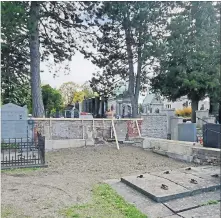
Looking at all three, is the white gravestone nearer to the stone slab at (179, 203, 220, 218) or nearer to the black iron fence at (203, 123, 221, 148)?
the black iron fence at (203, 123, 221, 148)

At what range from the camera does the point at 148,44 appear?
16.0 m

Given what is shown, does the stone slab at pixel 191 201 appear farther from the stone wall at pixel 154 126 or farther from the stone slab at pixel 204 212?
the stone wall at pixel 154 126

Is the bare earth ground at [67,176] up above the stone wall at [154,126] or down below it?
below

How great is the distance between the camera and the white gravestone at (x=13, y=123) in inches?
392

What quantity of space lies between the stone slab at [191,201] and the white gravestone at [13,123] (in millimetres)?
7278

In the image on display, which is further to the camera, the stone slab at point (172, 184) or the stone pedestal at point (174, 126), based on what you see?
the stone pedestal at point (174, 126)

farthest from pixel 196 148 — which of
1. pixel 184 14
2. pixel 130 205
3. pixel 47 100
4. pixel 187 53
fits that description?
pixel 47 100

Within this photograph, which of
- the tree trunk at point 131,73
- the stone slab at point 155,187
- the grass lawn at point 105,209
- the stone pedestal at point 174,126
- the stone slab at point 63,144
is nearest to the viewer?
the grass lawn at point 105,209

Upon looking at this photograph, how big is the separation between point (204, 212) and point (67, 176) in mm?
3086

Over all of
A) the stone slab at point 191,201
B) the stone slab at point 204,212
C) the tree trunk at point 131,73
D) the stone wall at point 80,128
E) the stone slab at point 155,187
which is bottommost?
the stone slab at point 204,212

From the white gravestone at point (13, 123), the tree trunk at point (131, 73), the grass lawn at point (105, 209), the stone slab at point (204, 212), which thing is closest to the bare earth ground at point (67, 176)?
the grass lawn at point (105, 209)

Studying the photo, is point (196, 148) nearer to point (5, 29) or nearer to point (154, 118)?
point (154, 118)

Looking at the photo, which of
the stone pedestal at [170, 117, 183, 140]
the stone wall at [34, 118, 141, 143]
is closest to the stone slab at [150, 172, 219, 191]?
the stone pedestal at [170, 117, 183, 140]

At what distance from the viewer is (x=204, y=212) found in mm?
3727
